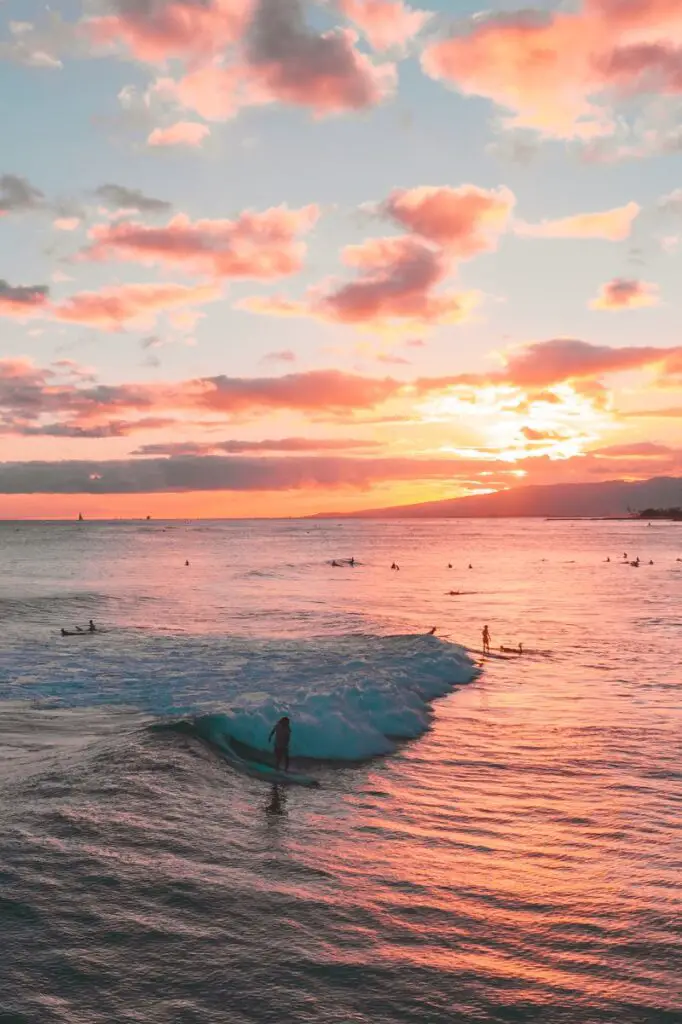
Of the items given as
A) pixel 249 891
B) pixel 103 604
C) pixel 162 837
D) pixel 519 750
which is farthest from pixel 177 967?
pixel 103 604

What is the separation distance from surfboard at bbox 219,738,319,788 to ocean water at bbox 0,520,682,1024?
36 cm

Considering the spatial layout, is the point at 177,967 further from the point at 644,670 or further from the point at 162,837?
the point at 644,670

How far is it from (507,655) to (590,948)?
30584 mm

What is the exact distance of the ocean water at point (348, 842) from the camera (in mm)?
10070

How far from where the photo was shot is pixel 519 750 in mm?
21875

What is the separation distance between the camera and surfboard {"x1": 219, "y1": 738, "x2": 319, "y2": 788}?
65.3 feet

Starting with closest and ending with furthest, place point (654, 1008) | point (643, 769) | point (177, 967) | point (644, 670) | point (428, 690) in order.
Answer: point (654, 1008)
point (177, 967)
point (643, 769)
point (428, 690)
point (644, 670)

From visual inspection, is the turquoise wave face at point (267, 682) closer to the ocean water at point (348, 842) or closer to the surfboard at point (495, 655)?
the ocean water at point (348, 842)

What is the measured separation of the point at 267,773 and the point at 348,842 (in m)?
5.81

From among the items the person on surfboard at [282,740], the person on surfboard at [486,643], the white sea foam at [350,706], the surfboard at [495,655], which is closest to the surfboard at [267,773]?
the person on surfboard at [282,740]

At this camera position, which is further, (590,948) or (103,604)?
(103,604)

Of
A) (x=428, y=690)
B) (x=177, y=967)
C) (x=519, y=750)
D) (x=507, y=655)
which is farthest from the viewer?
(x=507, y=655)

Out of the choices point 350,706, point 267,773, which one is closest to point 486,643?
point 350,706

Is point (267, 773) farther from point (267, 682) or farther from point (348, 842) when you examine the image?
point (267, 682)
